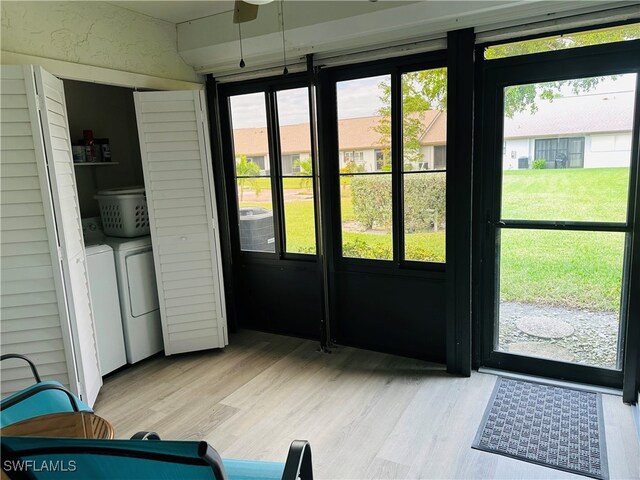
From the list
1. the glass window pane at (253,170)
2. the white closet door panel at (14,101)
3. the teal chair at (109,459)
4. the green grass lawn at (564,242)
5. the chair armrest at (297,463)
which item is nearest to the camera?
the teal chair at (109,459)

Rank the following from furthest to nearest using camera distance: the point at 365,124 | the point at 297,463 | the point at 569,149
Result: the point at 365,124
the point at 569,149
the point at 297,463

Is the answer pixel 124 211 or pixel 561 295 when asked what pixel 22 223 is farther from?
pixel 561 295

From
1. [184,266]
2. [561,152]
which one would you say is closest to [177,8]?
[184,266]

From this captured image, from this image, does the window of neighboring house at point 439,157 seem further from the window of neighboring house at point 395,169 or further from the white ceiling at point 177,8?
the white ceiling at point 177,8

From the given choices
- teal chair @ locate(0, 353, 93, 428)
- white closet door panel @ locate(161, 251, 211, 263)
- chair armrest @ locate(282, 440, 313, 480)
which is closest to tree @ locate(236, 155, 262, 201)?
white closet door panel @ locate(161, 251, 211, 263)

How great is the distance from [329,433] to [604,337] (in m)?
1.81

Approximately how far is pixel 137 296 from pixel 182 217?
0.70 meters

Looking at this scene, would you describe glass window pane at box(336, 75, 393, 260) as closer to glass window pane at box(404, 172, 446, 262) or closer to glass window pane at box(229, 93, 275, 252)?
glass window pane at box(404, 172, 446, 262)

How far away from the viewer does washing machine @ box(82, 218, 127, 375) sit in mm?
3041

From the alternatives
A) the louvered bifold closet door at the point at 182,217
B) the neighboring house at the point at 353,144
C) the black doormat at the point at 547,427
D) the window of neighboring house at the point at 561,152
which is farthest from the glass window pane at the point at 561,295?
the louvered bifold closet door at the point at 182,217

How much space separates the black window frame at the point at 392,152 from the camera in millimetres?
2982

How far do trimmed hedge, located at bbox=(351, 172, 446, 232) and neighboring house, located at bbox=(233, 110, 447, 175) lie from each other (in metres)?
0.09

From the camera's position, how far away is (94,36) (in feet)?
9.39

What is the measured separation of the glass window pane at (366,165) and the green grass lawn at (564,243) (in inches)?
19.1
